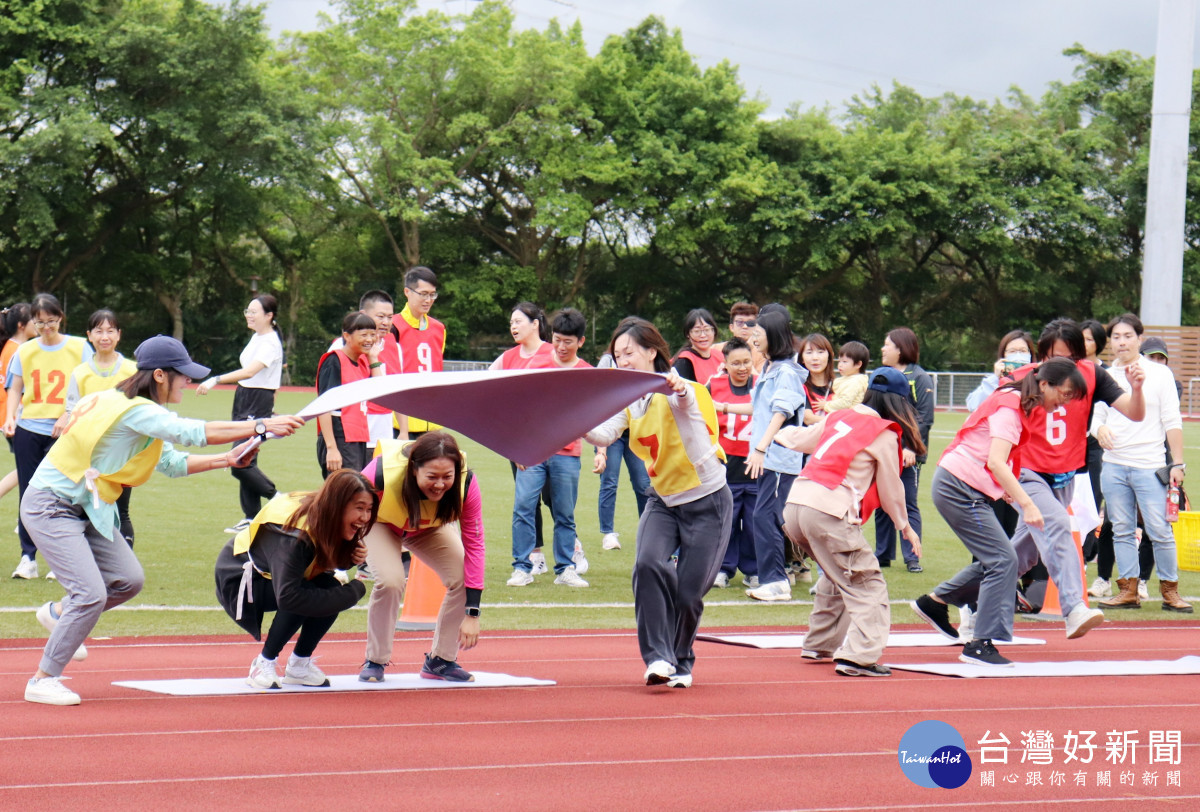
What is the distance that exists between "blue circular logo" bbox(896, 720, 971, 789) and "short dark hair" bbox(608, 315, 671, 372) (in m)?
2.02

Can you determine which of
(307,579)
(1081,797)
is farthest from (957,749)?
(307,579)

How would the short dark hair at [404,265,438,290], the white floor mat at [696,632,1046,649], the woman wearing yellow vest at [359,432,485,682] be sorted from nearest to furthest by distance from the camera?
the woman wearing yellow vest at [359,432,485,682], the white floor mat at [696,632,1046,649], the short dark hair at [404,265,438,290]

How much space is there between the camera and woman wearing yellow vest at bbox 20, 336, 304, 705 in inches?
212

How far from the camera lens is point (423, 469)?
554 centimetres

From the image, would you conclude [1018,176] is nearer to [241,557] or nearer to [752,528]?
[752,528]

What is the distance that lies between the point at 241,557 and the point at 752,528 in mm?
4507

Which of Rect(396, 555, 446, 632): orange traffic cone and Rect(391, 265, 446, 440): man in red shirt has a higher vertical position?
Rect(391, 265, 446, 440): man in red shirt

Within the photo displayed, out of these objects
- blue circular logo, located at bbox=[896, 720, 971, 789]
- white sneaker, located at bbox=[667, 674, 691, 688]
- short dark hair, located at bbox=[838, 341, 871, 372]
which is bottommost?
blue circular logo, located at bbox=[896, 720, 971, 789]

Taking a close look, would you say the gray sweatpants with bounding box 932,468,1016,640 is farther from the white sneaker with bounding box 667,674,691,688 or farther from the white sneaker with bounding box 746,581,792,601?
→ the white sneaker with bounding box 746,581,792,601

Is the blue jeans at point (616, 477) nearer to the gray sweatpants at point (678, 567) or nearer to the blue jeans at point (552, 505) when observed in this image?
the blue jeans at point (552, 505)

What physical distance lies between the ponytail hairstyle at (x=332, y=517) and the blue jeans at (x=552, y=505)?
351 centimetres

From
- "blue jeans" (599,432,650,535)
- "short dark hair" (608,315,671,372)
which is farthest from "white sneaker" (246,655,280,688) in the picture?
"blue jeans" (599,432,650,535)

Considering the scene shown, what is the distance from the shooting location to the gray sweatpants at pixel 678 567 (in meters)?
6.07

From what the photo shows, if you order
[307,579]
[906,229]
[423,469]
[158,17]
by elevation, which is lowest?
[307,579]
